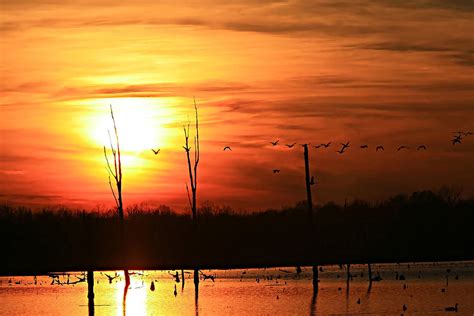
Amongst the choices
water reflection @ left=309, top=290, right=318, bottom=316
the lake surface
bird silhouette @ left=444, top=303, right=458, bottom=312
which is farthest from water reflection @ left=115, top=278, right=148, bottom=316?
bird silhouette @ left=444, top=303, right=458, bottom=312

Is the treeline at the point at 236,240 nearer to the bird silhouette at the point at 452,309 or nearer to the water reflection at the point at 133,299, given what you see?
the water reflection at the point at 133,299

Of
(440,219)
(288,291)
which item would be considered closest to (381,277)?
(288,291)

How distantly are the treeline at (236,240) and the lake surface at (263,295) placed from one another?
7.71m

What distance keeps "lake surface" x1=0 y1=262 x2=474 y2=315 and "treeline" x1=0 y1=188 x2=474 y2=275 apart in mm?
7711

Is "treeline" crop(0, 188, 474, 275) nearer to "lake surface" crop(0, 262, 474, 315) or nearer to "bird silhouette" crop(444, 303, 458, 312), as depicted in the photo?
"lake surface" crop(0, 262, 474, 315)

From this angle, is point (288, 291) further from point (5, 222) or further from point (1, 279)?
point (5, 222)

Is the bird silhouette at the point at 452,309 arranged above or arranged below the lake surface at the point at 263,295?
below

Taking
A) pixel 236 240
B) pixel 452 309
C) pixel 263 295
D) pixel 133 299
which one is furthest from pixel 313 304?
pixel 236 240

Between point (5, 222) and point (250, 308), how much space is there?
40949 mm

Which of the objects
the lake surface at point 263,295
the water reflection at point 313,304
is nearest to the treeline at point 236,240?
the lake surface at point 263,295

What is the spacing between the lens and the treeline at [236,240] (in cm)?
8038

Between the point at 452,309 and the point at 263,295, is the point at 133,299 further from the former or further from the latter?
the point at 452,309

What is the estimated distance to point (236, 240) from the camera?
282ft

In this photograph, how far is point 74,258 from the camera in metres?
80.0
